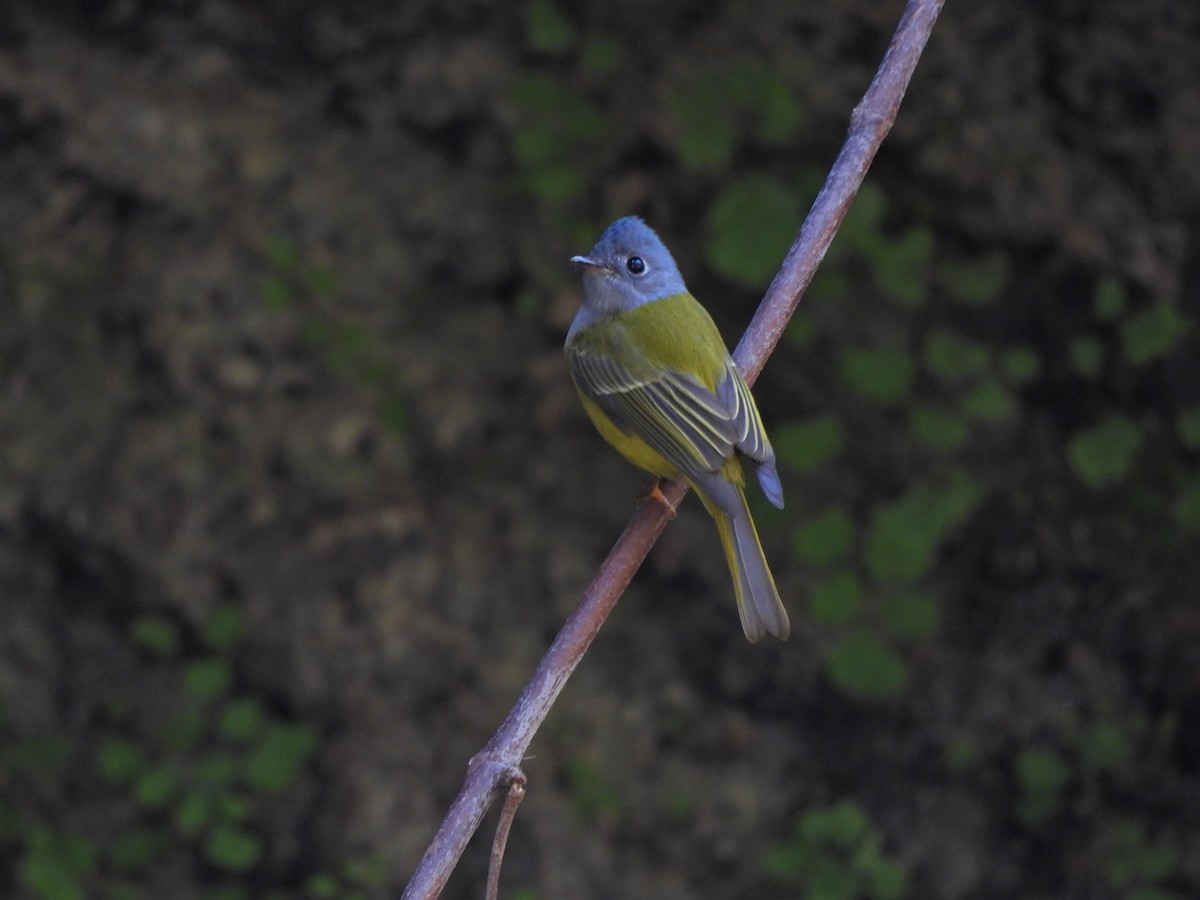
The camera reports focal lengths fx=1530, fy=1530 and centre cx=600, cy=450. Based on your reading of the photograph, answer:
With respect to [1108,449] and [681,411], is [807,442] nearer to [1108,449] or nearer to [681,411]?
[1108,449]

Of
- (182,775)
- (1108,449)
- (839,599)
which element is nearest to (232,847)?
(182,775)

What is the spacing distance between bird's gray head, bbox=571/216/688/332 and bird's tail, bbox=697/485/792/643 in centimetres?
76

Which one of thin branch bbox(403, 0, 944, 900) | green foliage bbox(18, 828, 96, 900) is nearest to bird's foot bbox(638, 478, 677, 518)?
thin branch bbox(403, 0, 944, 900)

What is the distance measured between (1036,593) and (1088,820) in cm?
71

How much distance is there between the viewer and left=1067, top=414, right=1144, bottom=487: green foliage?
466 cm

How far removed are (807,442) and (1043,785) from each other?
4.16 ft

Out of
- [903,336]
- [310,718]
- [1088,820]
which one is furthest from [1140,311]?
[310,718]

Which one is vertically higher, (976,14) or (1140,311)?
(976,14)

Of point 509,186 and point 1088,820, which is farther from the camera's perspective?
point 509,186

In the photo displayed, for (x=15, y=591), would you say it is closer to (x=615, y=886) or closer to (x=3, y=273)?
(x=3, y=273)

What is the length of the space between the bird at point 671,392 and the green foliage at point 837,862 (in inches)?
62.4

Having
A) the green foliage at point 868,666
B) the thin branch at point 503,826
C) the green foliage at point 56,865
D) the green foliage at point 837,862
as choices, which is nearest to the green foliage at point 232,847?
the green foliage at point 56,865

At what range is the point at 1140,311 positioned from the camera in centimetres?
461

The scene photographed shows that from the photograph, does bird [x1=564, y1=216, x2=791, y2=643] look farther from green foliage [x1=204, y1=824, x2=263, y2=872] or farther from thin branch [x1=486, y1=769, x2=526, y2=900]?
green foliage [x1=204, y1=824, x2=263, y2=872]
